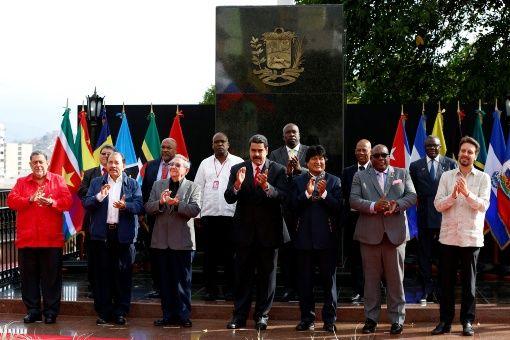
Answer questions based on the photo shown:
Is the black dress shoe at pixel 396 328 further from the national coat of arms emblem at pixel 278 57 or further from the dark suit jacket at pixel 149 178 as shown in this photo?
the national coat of arms emblem at pixel 278 57

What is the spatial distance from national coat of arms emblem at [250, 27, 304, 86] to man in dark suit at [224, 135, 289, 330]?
205 cm

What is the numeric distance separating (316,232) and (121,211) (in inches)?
78.4

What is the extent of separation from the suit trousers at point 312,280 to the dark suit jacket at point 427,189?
1.52m

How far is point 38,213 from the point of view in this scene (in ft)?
25.3

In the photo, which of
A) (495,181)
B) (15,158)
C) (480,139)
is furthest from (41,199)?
(15,158)

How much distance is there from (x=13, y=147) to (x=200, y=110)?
Answer: 78.0 metres

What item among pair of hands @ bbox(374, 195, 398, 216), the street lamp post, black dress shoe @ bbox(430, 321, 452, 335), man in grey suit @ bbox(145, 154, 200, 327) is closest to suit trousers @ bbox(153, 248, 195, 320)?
man in grey suit @ bbox(145, 154, 200, 327)

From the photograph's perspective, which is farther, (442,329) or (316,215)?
(316,215)

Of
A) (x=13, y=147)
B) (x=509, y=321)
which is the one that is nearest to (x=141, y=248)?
(x=509, y=321)

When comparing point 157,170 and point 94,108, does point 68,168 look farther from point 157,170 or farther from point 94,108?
point 157,170

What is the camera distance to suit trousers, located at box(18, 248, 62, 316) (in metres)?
7.81

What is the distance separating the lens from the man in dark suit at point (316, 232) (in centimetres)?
721

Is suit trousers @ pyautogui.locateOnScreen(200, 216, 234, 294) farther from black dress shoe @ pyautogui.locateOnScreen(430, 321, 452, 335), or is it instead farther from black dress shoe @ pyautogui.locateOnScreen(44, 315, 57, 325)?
black dress shoe @ pyautogui.locateOnScreen(430, 321, 452, 335)

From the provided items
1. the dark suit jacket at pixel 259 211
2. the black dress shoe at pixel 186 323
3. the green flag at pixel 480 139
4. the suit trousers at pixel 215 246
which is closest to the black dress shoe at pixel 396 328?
the dark suit jacket at pixel 259 211
